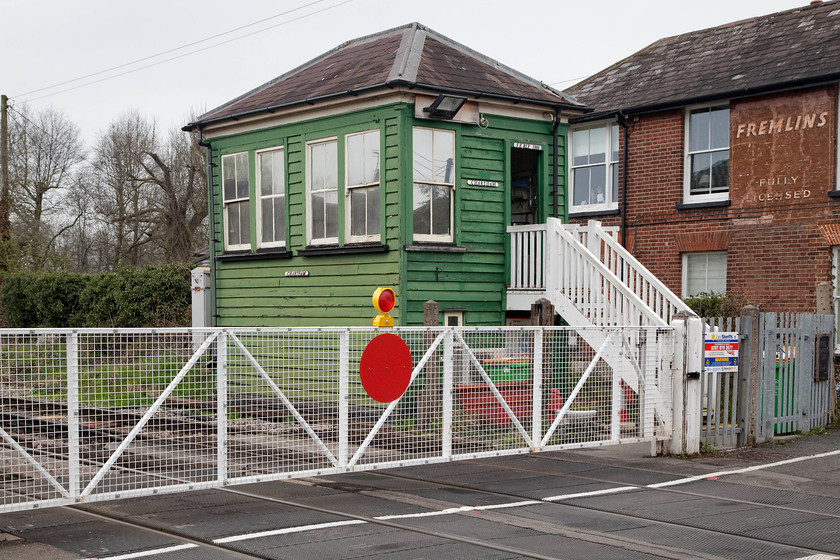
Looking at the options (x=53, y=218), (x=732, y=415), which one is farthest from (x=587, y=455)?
(x=53, y=218)

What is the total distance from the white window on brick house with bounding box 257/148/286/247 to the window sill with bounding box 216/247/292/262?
0.18 m

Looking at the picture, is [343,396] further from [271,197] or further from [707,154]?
[707,154]

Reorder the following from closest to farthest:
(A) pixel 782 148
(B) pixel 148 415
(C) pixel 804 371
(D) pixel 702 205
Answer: (B) pixel 148 415
(C) pixel 804 371
(A) pixel 782 148
(D) pixel 702 205

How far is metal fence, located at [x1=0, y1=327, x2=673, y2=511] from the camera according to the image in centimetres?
709

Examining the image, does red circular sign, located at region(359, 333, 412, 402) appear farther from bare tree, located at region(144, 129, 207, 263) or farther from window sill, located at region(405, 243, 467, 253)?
bare tree, located at region(144, 129, 207, 263)

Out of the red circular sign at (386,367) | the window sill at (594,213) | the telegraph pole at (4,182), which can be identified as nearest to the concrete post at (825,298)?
the window sill at (594,213)

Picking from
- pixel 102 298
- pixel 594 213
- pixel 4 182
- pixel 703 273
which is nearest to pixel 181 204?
pixel 4 182

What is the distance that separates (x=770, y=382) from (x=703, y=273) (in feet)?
24.0

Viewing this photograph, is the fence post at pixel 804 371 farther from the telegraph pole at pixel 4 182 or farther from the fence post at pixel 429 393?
the telegraph pole at pixel 4 182

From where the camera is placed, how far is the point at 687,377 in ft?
36.2

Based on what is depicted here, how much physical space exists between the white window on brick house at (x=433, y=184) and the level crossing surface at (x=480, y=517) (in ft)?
14.0

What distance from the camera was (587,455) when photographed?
1152 centimetres

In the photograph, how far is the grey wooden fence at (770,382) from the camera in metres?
11.6

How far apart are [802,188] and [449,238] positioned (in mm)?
7613
